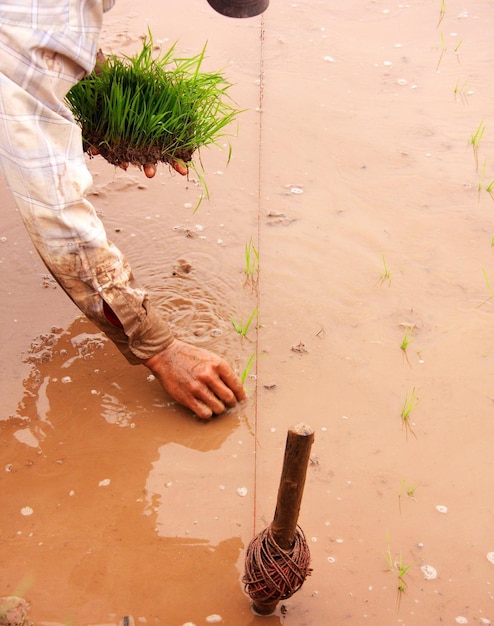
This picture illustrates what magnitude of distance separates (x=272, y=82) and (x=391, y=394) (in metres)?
2.34

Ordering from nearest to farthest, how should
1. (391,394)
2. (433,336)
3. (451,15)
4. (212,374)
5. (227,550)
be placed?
(227,550) < (212,374) < (391,394) < (433,336) < (451,15)

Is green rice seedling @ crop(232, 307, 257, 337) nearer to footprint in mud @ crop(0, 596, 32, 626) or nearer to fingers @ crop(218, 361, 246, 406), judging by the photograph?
fingers @ crop(218, 361, 246, 406)

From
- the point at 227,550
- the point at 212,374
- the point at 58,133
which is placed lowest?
the point at 227,550

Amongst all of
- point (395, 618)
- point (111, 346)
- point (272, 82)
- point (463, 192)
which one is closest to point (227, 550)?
point (395, 618)

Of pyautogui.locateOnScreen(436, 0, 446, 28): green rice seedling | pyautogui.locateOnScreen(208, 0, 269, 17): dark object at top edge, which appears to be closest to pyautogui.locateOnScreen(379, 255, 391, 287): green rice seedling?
pyautogui.locateOnScreen(208, 0, 269, 17): dark object at top edge

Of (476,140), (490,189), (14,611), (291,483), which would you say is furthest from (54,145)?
(476,140)

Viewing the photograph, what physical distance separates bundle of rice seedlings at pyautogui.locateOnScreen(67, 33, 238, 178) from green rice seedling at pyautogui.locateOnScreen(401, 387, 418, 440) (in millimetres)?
1101

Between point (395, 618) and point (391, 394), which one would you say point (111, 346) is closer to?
point (391, 394)

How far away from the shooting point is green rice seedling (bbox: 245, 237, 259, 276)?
3016mm

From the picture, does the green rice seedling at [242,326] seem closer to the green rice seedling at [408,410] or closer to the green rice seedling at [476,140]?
the green rice seedling at [408,410]

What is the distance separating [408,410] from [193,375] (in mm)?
701

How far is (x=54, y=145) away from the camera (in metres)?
2.04

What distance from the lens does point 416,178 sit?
3672mm

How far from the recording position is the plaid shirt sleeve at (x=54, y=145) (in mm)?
1974
